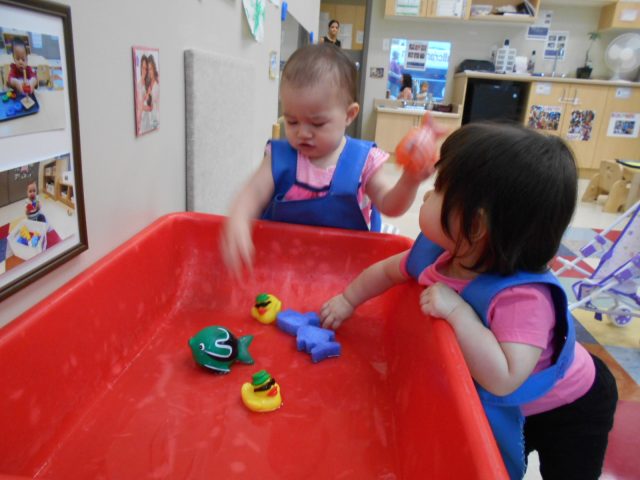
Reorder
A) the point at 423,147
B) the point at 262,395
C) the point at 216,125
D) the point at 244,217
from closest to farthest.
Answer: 1. the point at 262,395
2. the point at 423,147
3. the point at 244,217
4. the point at 216,125

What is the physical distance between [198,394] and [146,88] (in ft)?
1.52

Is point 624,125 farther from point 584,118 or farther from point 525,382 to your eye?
point 525,382

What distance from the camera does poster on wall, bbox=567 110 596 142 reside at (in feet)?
13.0

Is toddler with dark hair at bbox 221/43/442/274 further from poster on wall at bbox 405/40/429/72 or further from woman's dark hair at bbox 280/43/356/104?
poster on wall at bbox 405/40/429/72

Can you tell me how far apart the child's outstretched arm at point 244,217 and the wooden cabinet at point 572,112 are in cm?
361

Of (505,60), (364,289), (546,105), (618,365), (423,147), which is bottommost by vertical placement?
(618,365)

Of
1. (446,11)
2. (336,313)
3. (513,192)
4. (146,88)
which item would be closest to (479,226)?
(513,192)

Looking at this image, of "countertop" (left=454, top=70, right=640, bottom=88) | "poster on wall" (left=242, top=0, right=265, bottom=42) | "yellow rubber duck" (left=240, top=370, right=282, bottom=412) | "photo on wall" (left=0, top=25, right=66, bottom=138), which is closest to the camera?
"photo on wall" (left=0, top=25, right=66, bottom=138)

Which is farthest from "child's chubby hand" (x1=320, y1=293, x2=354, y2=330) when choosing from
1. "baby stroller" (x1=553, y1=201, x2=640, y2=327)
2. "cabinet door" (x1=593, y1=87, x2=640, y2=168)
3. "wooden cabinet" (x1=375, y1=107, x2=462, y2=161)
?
"cabinet door" (x1=593, y1=87, x2=640, y2=168)

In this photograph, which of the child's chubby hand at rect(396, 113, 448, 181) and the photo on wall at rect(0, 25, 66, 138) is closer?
the photo on wall at rect(0, 25, 66, 138)

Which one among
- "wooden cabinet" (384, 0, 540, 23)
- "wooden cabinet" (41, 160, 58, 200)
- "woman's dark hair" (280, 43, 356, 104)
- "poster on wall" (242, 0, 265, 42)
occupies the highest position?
"wooden cabinet" (384, 0, 540, 23)

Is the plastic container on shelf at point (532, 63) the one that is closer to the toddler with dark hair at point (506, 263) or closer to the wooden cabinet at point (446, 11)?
the wooden cabinet at point (446, 11)

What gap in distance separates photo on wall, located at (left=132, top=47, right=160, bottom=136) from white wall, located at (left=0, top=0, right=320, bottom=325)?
0.01m

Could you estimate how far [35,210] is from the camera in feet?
1.63
